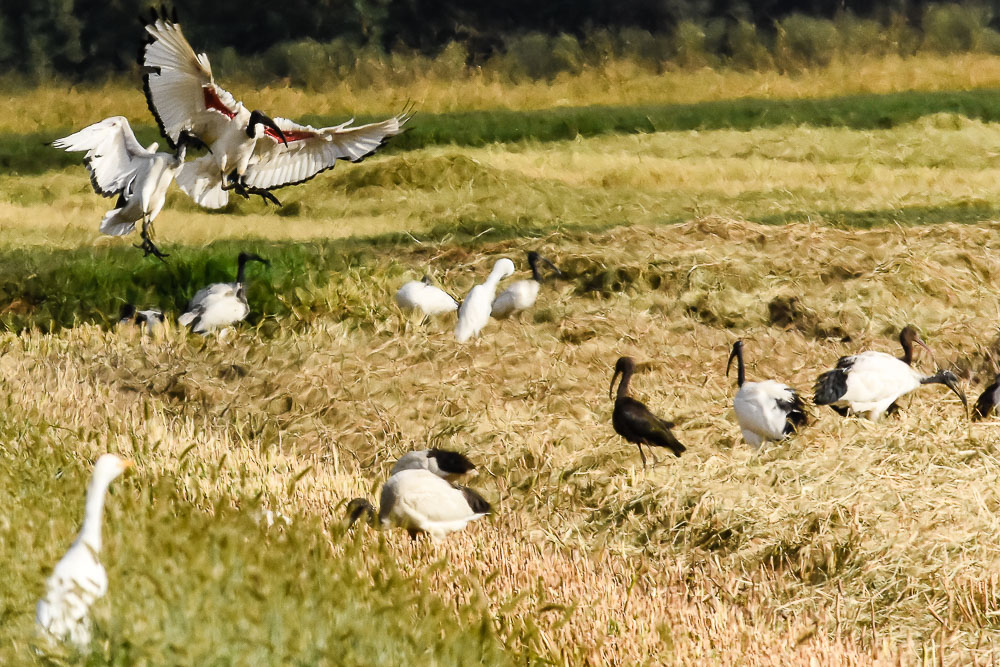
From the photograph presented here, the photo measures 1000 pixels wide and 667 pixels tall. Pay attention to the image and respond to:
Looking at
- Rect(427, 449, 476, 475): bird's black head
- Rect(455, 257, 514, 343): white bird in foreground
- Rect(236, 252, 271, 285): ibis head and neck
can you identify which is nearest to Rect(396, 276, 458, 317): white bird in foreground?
Rect(455, 257, 514, 343): white bird in foreground

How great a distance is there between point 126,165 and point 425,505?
5.94 metres

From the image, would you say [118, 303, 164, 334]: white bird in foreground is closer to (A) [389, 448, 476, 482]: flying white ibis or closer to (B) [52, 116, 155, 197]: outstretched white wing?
(B) [52, 116, 155, 197]: outstretched white wing

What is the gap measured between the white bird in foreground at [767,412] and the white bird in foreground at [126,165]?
207 inches

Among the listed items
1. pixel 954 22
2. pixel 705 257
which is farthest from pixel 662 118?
pixel 705 257

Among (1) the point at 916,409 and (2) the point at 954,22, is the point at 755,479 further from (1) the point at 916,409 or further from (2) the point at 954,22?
(2) the point at 954,22

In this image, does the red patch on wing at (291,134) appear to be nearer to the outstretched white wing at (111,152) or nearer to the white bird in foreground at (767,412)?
the outstretched white wing at (111,152)

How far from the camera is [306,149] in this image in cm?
1142

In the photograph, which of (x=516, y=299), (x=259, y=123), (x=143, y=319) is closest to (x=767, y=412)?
(x=516, y=299)

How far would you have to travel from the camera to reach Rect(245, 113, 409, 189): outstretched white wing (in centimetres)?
1103

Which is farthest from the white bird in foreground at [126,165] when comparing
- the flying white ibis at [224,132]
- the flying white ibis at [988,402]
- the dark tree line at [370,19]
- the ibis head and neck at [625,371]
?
the dark tree line at [370,19]

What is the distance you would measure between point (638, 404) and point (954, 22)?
70.6ft

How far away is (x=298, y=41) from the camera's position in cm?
2633

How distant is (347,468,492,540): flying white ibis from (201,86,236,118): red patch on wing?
4370mm

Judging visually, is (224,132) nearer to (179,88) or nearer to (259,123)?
(259,123)
